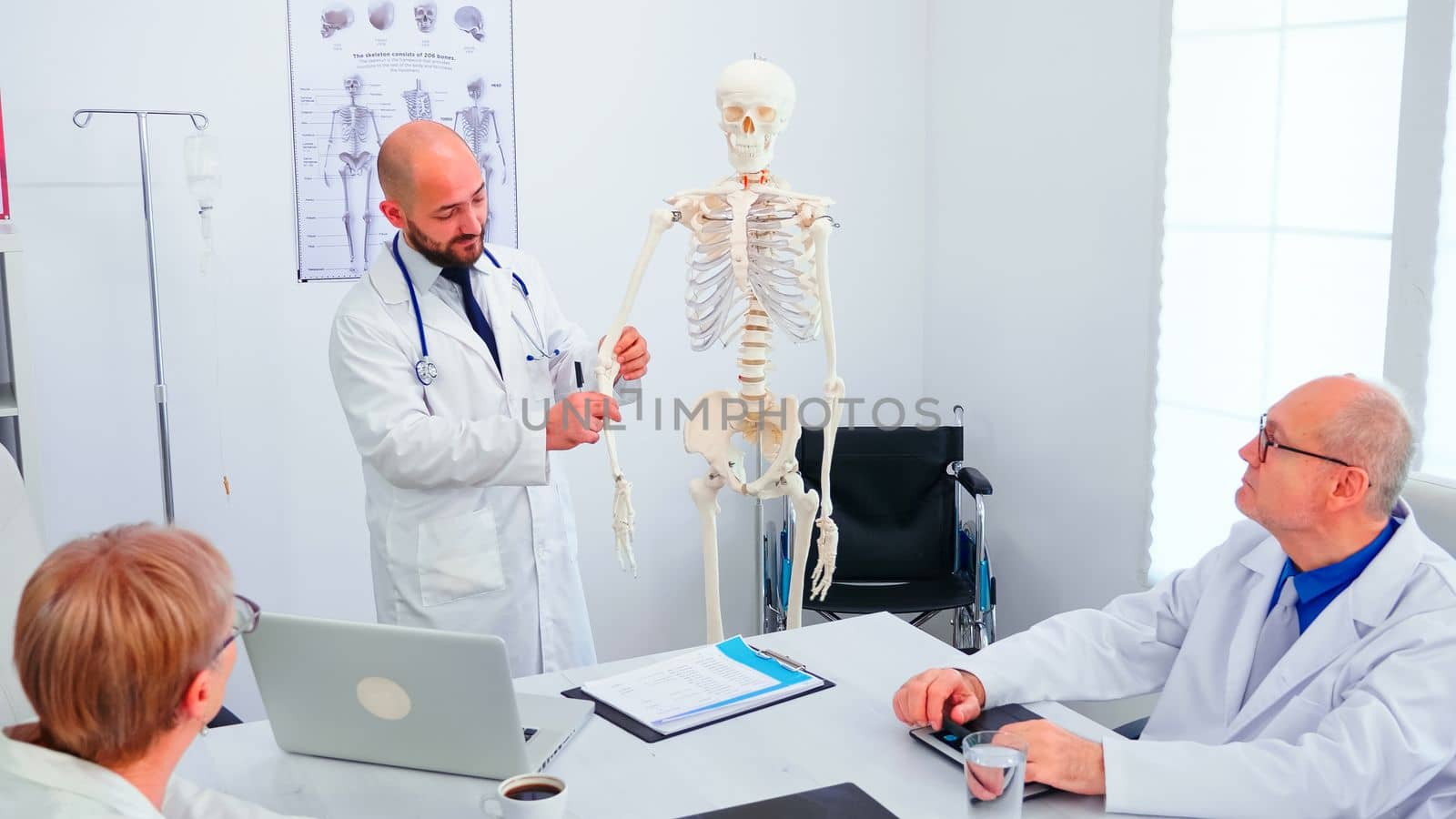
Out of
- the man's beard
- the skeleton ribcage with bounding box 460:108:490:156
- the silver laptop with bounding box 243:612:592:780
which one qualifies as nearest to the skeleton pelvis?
the man's beard

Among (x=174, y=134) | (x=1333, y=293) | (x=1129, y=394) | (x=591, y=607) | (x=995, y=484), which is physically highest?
(x=174, y=134)

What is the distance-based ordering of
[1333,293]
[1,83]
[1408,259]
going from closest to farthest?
[1408,259] → [1333,293] → [1,83]

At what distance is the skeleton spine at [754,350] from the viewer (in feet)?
7.23

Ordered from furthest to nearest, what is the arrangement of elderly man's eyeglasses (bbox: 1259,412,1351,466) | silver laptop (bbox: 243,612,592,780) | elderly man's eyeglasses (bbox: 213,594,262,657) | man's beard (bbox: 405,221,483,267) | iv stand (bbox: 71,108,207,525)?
iv stand (bbox: 71,108,207,525)
man's beard (bbox: 405,221,483,267)
elderly man's eyeglasses (bbox: 1259,412,1351,466)
silver laptop (bbox: 243,612,592,780)
elderly man's eyeglasses (bbox: 213,594,262,657)

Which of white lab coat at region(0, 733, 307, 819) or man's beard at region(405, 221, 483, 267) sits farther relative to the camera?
man's beard at region(405, 221, 483, 267)

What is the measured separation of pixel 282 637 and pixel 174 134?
185 cm


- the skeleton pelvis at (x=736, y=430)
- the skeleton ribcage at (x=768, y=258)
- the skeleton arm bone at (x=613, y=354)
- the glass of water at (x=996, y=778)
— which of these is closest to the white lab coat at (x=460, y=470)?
the skeleton arm bone at (x=613, y=354)

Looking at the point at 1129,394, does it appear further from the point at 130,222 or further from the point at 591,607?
the point at 130,222

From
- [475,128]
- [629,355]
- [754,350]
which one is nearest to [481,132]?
[475,128]

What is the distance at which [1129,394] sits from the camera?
317cm

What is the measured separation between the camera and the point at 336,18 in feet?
10.2


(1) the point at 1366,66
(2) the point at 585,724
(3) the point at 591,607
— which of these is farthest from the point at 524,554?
(1) the point at 1366,66

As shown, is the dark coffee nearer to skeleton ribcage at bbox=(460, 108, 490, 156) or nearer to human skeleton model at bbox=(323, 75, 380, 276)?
human skeleton model at bbox=(323, 75, 380, 276)

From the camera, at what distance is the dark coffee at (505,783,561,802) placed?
52.7 inches
